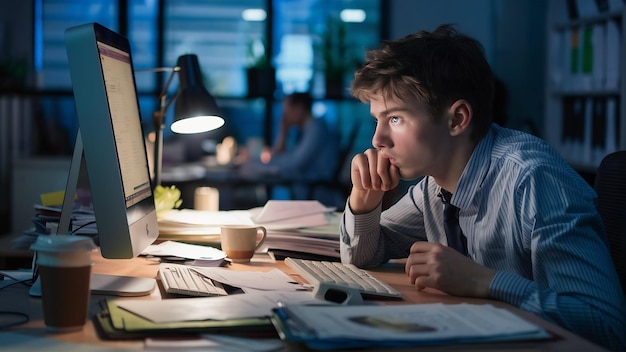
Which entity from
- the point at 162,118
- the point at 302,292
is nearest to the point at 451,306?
the point at 302,292

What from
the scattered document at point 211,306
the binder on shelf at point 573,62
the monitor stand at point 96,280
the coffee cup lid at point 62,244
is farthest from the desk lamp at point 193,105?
the binder on shelf at point 573,62

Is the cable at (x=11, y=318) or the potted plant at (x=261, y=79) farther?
the potted plant at (x=261, y=79)

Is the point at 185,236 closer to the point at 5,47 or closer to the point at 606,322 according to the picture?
the point at 606,322

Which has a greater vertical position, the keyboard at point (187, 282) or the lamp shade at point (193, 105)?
the lamp shade at point (193, 105)

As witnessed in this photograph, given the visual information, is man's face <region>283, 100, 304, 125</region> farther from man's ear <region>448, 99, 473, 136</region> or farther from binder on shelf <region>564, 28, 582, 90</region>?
man's ear <region>448, 99, 473, 136</region>

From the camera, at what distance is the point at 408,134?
1695mm

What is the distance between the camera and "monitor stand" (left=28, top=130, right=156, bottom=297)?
1.38 metres

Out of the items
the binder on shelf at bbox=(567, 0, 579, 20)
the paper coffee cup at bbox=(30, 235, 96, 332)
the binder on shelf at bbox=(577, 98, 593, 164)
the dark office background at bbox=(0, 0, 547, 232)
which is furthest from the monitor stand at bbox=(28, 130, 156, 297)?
the dark office background at bbox=(0, 0, 547, 232)

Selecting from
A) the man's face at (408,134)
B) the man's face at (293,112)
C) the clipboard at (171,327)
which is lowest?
the man's face at (293,112)

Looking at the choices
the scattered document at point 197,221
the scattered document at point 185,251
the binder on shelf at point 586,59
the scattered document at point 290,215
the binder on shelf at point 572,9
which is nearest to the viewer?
the scattered document at point 185,251

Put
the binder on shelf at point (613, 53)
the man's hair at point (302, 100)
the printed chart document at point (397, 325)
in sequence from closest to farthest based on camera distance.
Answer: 1. the printed chart document at point (397, 325)
2. the binder on shelf at point (613, 53)
3. the man's hair at point (302, 100)

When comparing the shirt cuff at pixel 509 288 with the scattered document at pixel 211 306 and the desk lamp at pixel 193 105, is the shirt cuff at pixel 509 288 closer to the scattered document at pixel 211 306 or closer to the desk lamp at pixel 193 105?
the scattered document at pixel 211 306

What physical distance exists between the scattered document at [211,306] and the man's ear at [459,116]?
564 millimetres

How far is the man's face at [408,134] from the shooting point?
169 cm
